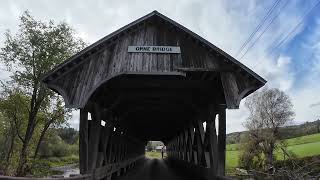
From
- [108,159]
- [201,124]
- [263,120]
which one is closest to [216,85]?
[201,124]

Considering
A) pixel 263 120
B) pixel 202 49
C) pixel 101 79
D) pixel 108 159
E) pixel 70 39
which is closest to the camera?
pixel 101 79

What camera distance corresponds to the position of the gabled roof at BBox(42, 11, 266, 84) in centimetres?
1024

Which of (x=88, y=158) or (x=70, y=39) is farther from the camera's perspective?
(x=70, y=39)

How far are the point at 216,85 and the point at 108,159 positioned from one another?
585cm

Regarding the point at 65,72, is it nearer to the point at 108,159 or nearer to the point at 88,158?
the point at 88,158

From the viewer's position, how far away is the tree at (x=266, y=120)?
3694 centimetres

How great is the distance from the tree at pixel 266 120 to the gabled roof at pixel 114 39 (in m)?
27.1

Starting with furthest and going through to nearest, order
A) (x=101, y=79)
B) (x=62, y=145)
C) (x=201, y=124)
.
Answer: (x=62, y=145)
(x=201, y=124)
(x=101, y=79)

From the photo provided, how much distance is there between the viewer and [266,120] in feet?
135

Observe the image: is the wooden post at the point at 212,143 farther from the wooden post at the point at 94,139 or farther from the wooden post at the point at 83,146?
the wooden post at the point at 83,146

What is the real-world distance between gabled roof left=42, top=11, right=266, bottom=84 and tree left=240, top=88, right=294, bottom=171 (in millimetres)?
27123

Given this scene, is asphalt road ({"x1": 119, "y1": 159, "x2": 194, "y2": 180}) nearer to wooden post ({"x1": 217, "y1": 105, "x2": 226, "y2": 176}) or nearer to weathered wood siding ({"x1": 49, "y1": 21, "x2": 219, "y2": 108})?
wooden post ({"x1": 217, "y1": 105, "x2": 226, "y2": 176})

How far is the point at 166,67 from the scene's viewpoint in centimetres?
1053

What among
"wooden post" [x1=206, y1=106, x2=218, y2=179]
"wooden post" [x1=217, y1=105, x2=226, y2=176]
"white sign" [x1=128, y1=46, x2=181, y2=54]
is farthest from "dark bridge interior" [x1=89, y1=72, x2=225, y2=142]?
Result: "white sign" [x1=128, y1=46, x2=181, y2=54]
